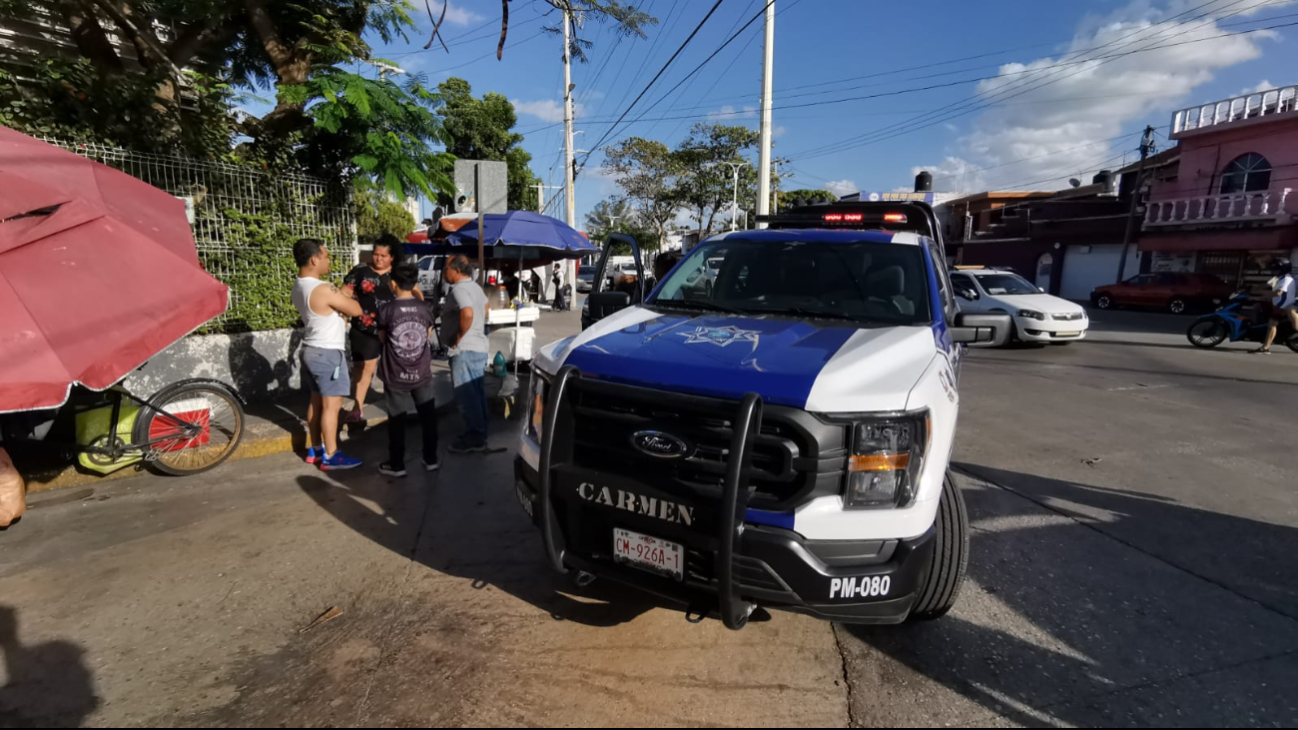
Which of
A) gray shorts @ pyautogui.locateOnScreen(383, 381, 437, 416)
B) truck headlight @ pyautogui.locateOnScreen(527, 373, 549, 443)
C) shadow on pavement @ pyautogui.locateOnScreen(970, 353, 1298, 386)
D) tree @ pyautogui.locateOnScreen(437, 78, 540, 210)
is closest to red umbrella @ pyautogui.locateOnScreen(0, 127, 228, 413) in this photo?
gray shorts @ pyautogui.locateOnScreen(383, 381, 437, 416)

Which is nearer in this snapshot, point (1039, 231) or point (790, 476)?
point (790, 476)

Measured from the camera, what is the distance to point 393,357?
509 cm

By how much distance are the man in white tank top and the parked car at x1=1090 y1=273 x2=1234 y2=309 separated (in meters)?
27.1

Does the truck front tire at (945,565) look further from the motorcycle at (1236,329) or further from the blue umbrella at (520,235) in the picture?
the motorcycle at (1236,329)

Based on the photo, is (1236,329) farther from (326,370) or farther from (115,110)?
(115,110)

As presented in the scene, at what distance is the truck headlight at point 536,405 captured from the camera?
3191mm

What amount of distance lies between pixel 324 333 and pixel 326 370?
30 centimetres

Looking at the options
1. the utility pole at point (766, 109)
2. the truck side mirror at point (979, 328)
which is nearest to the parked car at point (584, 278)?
the utility pole at point (766, 109)

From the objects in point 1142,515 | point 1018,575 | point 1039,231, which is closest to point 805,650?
point 1018,575

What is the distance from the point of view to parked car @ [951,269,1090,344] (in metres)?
12.8

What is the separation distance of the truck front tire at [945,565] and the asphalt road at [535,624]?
20 centimetres

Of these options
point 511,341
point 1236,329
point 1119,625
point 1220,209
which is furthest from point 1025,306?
point 1220,209

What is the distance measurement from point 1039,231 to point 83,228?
38123 millimetres

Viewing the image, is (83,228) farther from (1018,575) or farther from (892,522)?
(1018,575)
